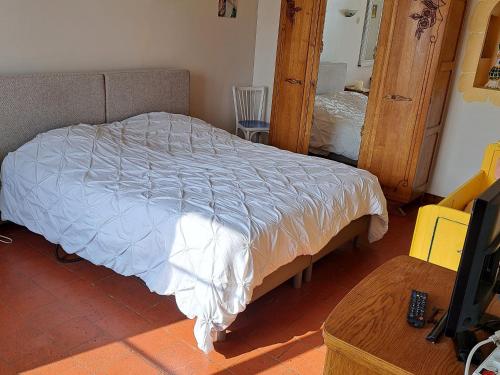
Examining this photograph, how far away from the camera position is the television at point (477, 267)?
36.1 inches

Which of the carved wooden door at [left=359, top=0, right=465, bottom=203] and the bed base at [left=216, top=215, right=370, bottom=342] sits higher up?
the carved wooden door at [left=359, top=0, right=465, bottom=203]

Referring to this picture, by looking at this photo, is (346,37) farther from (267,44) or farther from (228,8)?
(228,8)

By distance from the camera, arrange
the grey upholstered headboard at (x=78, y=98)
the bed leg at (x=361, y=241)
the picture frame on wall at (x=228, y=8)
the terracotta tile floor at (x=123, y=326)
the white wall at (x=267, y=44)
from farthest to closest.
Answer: the white wall at (x=267, y=44), the picture frame on wall at (x=228, y=8), the bed leg at (x=361, y=241), the grey upholstered headboard at (x=78, y=98), the terracotta tile floor at (x=123, y=326)

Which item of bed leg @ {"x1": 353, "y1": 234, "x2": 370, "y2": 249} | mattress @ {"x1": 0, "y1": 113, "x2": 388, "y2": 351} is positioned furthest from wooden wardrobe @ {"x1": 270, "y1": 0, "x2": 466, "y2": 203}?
mattress @ {"x1": 0, "y1": 113, "x2": 388, "y2": 351}

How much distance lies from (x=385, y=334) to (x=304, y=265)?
152 centimetres

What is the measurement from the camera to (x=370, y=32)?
12.8 ft

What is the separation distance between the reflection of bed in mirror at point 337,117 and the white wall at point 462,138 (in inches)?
29.9

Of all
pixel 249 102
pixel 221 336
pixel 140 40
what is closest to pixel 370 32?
pixel 249 102

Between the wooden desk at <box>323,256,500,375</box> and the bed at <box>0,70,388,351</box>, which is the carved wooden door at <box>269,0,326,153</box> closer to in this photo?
the bed at <box>0,70,388,351</box>

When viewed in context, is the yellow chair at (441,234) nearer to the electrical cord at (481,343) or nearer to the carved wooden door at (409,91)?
the electrical cord at (481,343)

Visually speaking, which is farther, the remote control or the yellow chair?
the yellow chair

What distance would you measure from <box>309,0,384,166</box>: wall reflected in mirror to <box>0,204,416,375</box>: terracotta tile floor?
165 cm

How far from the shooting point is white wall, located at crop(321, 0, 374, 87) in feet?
13.0

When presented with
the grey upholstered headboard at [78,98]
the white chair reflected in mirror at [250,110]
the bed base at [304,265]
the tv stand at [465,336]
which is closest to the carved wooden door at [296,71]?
the white chair reflected in mirror at [250,110]
